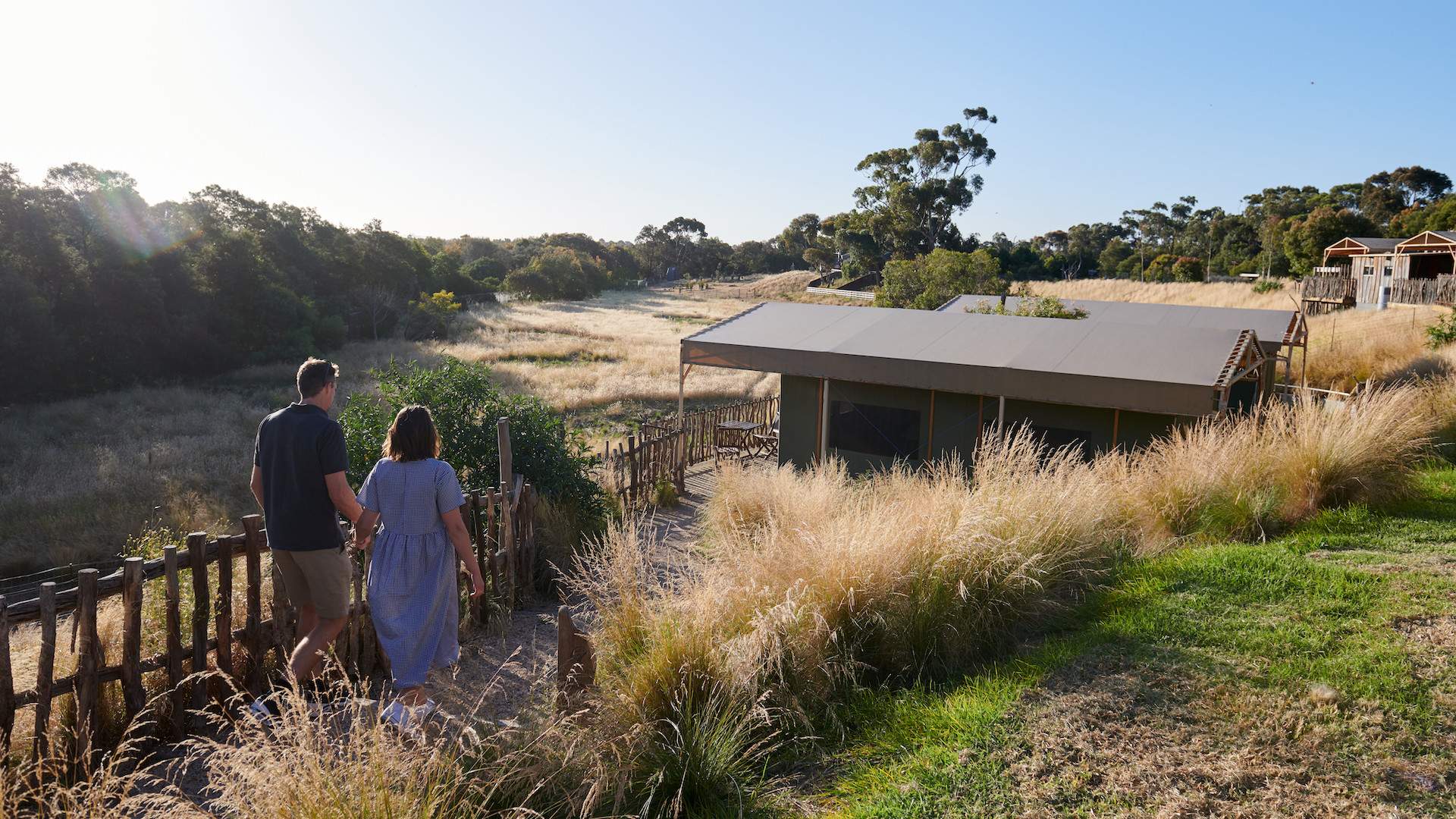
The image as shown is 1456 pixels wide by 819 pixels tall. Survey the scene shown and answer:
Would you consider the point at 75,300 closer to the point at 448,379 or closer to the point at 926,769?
the point at 448,379

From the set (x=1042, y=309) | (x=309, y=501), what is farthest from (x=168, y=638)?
(x=1042, y=309)

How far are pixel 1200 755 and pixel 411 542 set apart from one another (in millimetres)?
3437

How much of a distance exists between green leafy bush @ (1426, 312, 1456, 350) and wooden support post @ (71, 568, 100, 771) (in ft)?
69.5

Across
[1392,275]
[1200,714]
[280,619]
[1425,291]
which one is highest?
[1392,275]

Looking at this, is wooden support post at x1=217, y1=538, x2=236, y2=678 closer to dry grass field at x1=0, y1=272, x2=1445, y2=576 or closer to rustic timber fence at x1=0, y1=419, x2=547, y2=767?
rustic timber fence at x1=0, y1=419, x2=547, y2=767

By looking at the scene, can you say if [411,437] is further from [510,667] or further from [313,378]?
[510,667]

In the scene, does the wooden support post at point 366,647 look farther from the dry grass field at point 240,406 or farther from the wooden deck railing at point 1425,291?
the wooden deck railing at point 1425,291

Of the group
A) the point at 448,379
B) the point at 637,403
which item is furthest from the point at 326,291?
the point at 448,379

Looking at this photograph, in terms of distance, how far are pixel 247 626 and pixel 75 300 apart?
24463 mm

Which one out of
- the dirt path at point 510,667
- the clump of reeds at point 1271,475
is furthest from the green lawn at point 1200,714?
the dirt path at point 510,667

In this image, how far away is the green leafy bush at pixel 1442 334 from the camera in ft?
55.7

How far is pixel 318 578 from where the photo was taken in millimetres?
4266

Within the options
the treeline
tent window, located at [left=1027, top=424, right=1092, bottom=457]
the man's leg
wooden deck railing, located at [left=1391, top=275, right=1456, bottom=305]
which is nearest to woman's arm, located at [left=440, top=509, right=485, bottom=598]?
the man's leg

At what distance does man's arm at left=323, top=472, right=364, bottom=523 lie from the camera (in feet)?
13.4
